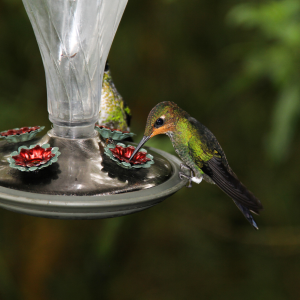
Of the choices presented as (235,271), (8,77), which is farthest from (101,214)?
(235,271)

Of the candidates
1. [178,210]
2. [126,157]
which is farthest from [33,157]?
[178,210]

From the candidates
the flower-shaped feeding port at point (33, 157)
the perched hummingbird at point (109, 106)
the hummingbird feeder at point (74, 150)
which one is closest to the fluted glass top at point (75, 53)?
the hummingbird feeder at point (74, 150)

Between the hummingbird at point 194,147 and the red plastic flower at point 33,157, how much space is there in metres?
0.30

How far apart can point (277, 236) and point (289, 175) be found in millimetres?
572

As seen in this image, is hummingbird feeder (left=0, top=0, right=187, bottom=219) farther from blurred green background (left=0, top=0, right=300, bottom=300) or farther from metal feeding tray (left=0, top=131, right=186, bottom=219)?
blurred green background (left=0, top=0, right=300, bottom=300)

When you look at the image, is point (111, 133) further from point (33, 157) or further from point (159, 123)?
point (33, 157)

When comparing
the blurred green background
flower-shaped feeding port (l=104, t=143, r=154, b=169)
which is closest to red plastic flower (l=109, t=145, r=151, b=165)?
flower-shaped feeding port (l=104, t=143, r=154, b=169)

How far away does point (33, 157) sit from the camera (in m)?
0.88

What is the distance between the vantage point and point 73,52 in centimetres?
100

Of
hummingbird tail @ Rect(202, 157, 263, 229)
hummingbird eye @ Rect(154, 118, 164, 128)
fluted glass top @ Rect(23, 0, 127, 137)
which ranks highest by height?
fluted glass top @ Rect(23, 0, 127, 137)

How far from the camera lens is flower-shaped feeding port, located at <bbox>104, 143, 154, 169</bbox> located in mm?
929

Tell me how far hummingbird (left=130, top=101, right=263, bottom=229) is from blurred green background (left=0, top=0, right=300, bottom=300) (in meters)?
1.85

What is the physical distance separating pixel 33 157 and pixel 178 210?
110 inches

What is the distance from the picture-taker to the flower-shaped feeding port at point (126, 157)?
0.93 m
